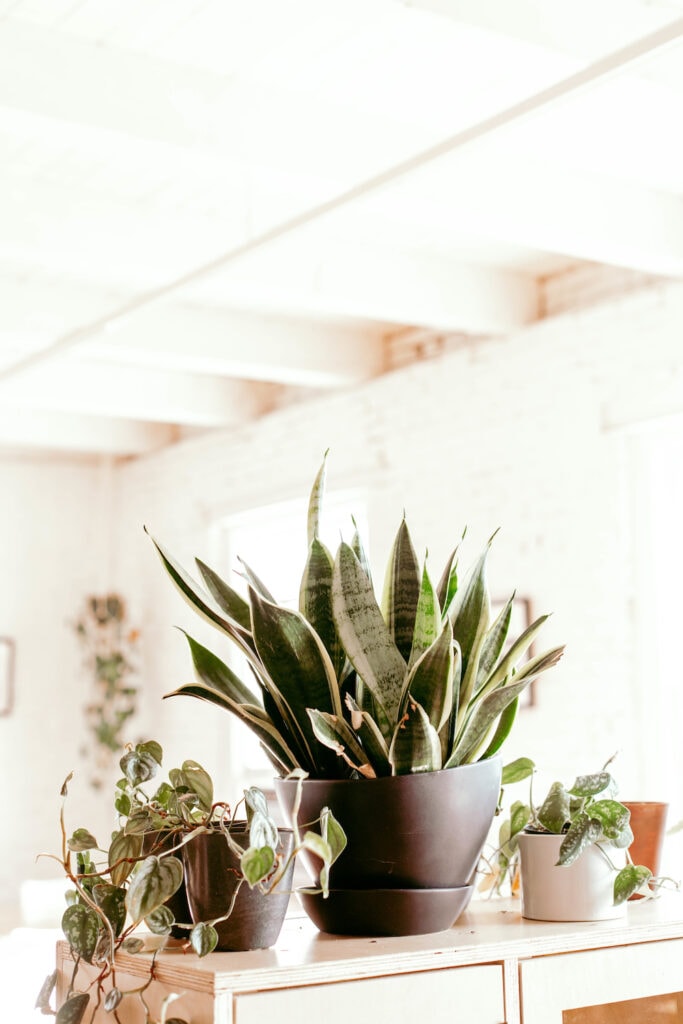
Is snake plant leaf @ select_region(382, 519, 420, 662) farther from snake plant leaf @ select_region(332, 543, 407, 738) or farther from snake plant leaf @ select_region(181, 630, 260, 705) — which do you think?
snake plant leaf @ select_region(181, 630, 260, 705)

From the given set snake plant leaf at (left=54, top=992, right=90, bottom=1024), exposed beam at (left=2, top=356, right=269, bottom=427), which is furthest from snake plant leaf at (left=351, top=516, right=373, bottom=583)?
exposed beam at (left=2, top=356, right=269, bottom=427)

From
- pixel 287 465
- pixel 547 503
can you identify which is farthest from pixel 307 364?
pixel 547 503

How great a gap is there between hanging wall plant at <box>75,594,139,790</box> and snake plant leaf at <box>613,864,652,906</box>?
6.32 m

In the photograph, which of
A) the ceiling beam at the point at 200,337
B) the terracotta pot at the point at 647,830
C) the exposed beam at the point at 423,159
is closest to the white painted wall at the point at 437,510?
the ceiling beam at the point at 200,337

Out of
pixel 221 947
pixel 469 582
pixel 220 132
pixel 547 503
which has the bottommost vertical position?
pixel 221 947

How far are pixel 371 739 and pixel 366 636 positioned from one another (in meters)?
0.12

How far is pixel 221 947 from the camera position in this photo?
4.35 feet

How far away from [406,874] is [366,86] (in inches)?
115

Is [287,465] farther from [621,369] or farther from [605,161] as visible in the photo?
[605,161]

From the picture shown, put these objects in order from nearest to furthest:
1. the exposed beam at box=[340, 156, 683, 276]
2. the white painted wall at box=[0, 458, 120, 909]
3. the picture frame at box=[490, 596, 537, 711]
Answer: the exposed beam at box=[340, 156, 683, 276] < the picture frame at box=[490, 596, 537, 711] < the white painted wall at box=[0, 458, 120, 909]

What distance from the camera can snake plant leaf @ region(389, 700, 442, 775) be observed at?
4.52ft

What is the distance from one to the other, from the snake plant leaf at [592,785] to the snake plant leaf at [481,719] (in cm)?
21

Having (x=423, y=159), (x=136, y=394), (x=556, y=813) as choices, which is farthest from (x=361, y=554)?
(x=136, y=394)

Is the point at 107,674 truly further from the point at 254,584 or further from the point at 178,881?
the point at 178,881
